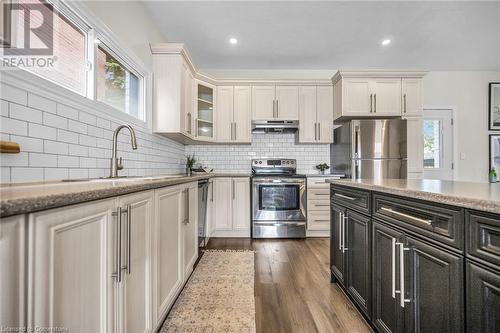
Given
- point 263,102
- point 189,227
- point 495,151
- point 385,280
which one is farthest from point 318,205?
point 495,151

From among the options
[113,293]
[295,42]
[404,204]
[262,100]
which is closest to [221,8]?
[295,42]

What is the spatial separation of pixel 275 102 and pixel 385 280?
316 cm

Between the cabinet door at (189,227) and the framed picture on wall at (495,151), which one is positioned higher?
the framed picture on wall at (495,151)

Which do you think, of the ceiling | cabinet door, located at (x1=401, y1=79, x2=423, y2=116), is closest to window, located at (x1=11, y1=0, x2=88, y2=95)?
the ceiling

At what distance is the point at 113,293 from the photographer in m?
0.92

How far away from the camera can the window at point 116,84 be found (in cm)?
195

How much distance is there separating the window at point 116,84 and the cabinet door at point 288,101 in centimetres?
215

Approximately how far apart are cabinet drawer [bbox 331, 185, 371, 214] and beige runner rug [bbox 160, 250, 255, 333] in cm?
103

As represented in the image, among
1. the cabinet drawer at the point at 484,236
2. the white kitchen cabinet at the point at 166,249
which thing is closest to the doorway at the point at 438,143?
the cabinet drawer at the point at 484,236

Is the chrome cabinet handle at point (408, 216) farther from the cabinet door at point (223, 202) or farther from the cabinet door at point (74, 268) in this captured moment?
the cabinet door at point (223, 202)

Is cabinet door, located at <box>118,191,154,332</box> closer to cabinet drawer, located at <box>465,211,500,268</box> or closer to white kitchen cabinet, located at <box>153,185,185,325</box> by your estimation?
white kitchen cabinet, located at <box>153,185,185,325</box>

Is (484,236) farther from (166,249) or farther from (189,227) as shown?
(189,227)

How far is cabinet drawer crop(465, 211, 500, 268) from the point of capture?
728 millimetres

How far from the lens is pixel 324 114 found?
13.2 feet
